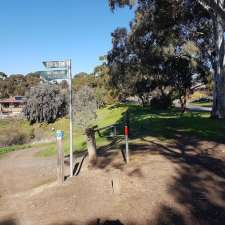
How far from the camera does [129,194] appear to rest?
288 inches

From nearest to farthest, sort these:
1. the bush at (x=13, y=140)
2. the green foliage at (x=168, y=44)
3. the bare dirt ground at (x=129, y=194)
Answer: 1. the bare dirt ground at (x=129, y=194)
2. the green foliage at (x=168, y=44)
3. the bush at (x=13, y=140)

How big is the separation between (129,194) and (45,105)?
4704 cm

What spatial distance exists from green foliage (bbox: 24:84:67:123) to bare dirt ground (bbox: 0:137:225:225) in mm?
42963

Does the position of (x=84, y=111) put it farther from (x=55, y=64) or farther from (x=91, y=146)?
(x=55, y=64)

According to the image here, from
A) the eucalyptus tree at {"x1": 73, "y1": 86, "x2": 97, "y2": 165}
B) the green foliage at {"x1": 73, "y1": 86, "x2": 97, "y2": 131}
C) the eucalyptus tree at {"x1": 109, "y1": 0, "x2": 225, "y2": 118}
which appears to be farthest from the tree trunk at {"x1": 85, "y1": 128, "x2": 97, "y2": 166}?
the green foliage at {"x1": 73, "y1": 86, "x2": 97, "y2": 131}

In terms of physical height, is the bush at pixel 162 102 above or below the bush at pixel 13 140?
above

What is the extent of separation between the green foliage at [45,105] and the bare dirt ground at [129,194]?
141ft

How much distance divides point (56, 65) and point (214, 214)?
4.92m

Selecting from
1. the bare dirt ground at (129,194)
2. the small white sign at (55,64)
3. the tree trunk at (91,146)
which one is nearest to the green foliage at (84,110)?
the tree trunk at (91,146)

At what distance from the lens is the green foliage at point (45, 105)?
175 feet

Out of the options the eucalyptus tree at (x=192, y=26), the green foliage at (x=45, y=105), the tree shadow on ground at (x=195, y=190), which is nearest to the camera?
the tree shadow on ground at (x=195, y=190)

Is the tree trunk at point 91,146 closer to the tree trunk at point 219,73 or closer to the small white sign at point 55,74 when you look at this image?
the small white sign at point 55,74

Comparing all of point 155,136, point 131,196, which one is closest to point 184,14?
point 155,136

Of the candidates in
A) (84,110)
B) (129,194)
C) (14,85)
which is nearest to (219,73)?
(129,194)
